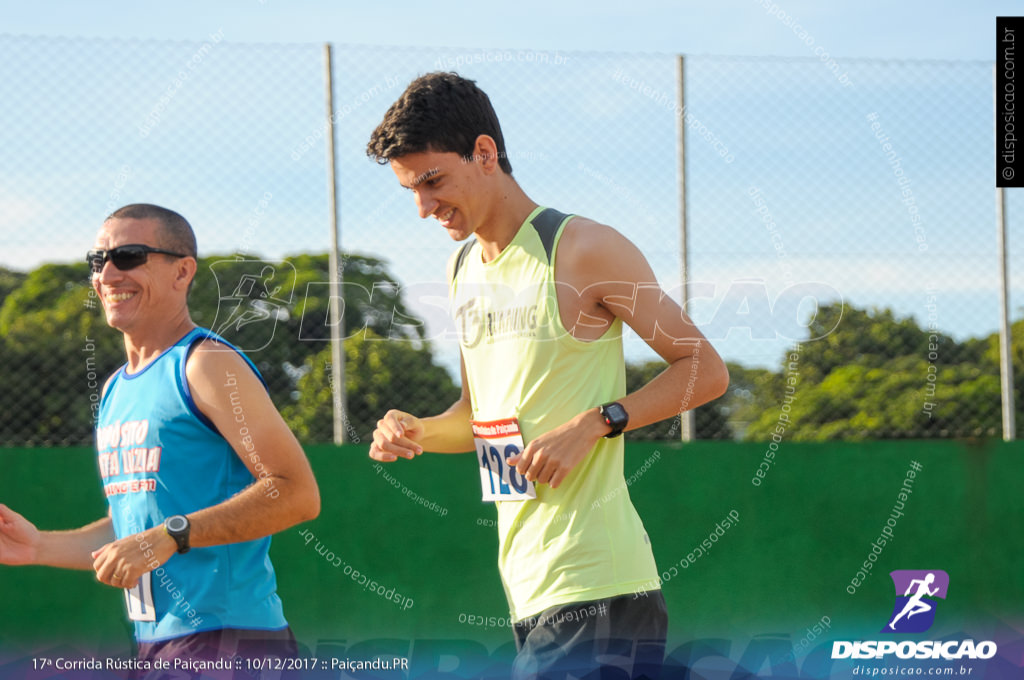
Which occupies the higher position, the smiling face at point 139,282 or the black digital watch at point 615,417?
the smiling face at point 139,282

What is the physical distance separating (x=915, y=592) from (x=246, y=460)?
13.2 ft

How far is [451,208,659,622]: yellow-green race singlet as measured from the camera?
8.11ft

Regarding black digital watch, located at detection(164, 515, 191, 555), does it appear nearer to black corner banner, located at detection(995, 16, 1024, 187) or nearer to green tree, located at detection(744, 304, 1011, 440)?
green tree, located at detection(744, 304, 1011, 440)

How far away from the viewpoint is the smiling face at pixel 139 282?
8.66 feet

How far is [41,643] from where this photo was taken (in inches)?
193

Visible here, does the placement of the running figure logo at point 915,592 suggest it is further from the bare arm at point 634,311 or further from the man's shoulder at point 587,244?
the man's shoulder at point 587,244

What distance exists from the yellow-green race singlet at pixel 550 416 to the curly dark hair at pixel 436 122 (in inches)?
10.6

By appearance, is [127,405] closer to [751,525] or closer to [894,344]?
[751,525]

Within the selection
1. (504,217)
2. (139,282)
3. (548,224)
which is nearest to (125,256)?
(139,282)

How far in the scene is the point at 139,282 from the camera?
2641 millimetres

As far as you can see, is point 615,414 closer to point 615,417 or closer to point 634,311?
point 615,417

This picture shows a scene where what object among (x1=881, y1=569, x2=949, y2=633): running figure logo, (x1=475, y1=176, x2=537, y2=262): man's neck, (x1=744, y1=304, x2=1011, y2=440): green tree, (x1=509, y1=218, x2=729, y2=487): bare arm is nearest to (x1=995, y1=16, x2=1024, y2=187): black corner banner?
(x1=744, y1=304, x2=1011, y2=440): green tree

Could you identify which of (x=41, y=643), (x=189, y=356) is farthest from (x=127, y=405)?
(x=41, y=643)

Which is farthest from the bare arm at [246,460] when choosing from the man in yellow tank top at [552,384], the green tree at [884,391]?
the green tree at [884,391]
